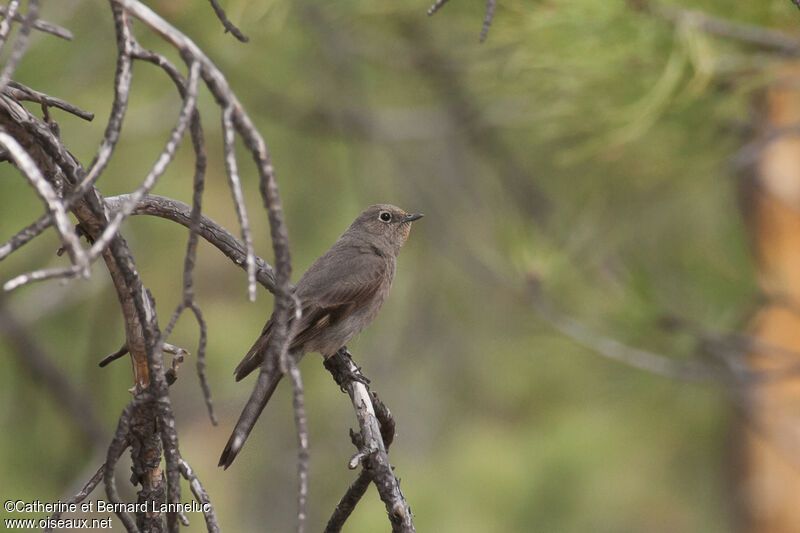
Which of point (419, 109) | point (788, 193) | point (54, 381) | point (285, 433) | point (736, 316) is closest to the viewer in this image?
point (54, 381)

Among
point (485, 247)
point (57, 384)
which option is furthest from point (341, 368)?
point (485, 247)

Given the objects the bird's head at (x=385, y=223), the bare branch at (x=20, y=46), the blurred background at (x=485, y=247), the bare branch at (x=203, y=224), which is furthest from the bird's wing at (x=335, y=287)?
the bare branch at (x=20, y=46)

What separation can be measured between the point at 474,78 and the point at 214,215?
3981 millimetres

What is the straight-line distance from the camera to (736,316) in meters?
4.86

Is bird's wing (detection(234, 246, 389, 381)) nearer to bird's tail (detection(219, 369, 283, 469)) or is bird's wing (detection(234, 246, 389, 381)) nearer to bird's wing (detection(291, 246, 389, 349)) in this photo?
bird's wing (detection(291, 246, 389, 349))

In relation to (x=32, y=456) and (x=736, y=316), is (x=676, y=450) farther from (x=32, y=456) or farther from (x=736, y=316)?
(x=32, y=456)

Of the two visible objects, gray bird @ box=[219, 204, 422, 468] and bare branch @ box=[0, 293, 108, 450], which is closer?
gray bird @ box=[219, 204, 422, 468]

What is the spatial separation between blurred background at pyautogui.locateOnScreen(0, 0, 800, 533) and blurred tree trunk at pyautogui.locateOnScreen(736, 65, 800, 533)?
18 mm

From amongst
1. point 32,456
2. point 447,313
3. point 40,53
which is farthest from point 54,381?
point 447,313

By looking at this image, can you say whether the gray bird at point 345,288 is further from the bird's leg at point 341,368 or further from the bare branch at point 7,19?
the bare branch at point 7,19

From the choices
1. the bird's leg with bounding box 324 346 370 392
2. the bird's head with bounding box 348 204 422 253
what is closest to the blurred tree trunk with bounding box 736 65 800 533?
the bird's head with bounding box 348 204 422 253

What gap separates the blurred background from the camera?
4.06 metres

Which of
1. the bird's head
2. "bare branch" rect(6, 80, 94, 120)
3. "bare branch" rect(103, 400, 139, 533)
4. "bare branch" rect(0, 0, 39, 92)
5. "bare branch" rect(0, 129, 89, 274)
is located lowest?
"bare branch" rect(103, 400, 139, 533)

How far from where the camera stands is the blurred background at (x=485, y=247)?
13.3ft
